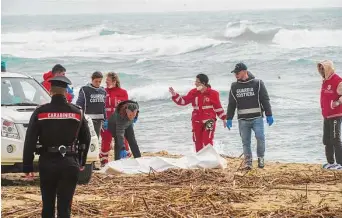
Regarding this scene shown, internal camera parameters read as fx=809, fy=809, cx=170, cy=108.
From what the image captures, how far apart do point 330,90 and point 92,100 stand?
13.0 ft

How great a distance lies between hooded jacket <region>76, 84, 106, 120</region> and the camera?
13.7m

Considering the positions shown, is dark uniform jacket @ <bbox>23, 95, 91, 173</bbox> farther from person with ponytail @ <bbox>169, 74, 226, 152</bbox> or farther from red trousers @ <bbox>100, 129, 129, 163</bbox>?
person with ponytail @ <bbox>169, 74, 226, 152</bbox>

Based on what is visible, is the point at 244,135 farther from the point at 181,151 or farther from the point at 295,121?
the point at 295,121

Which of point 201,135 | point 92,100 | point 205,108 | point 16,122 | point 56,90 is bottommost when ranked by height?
point 201,135

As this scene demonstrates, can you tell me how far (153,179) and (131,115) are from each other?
212 cm

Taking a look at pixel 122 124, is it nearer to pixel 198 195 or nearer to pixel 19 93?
pixel 19 93

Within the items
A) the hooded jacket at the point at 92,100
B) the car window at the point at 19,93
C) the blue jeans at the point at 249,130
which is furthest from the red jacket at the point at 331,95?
the car window at the point at 19,93

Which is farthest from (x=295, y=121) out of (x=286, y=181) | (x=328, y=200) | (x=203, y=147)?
(x=328, y=200)

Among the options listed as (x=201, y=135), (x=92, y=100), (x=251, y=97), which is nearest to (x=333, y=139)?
(x=251, y=97)

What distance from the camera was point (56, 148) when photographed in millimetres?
7398

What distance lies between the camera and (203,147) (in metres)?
14.6

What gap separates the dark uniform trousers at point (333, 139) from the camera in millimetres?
13406

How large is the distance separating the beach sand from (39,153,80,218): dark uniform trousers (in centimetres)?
143

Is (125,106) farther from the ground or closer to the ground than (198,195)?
farther from the ground
